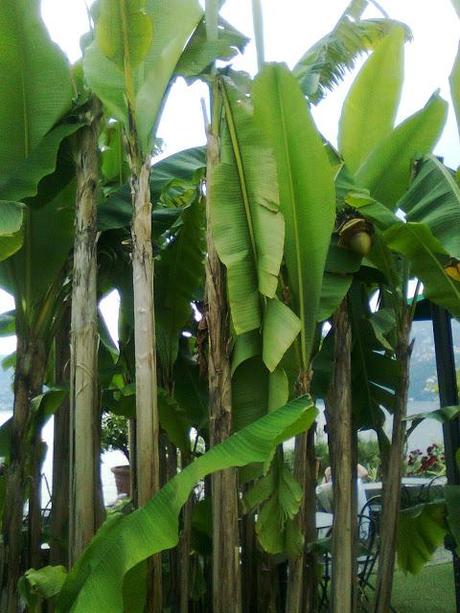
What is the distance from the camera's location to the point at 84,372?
310cm

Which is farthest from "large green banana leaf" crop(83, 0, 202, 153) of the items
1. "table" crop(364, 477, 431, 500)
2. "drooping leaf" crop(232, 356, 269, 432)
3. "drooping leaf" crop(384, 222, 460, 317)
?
"table" crop(364, 477, 431, 500)

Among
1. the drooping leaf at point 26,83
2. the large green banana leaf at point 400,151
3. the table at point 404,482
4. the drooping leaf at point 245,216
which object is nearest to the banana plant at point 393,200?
the large green banana leaf at point 400,151

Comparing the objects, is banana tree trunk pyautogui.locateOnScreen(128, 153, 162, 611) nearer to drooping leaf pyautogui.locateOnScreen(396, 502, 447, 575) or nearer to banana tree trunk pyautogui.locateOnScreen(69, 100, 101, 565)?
banana tree trunk pyautogui.locateOnScreen(69, 100, 101, 565)

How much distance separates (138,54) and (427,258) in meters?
1.53

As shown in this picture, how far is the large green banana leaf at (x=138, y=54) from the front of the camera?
302 cm

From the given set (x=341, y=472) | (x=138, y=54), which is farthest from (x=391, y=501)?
(x=138, y=54)

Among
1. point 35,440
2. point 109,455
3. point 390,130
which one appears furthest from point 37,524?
point 109,455

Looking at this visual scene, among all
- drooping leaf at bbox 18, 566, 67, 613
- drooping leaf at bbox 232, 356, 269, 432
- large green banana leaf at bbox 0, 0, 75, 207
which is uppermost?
large green banana leaf at bbox 0, 0, 75, 207

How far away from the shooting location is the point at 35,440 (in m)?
3.53

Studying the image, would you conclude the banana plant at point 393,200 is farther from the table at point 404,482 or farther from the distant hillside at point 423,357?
the table at point 404,482

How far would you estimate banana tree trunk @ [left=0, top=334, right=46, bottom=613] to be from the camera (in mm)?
3262

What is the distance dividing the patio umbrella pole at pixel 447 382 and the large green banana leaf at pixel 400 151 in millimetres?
1397

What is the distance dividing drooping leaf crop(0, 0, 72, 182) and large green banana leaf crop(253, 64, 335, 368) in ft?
3.27

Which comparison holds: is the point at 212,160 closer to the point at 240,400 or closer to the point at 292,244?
the point at 292,244
